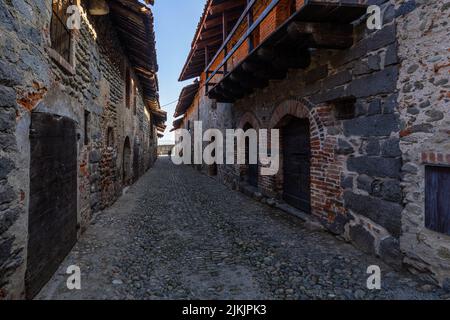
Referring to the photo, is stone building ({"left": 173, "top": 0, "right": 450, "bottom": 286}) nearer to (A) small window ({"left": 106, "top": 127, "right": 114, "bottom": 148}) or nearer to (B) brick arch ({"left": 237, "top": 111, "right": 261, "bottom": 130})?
(B) brick arch ({"left": 237, "top": 111, "right": 261, "bottom": 130})

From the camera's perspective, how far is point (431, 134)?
2.48 meters

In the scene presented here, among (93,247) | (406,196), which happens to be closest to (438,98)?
(406,196)

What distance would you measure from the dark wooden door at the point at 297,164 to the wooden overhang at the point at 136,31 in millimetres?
3579

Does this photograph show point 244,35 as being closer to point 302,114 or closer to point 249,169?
point 302,114

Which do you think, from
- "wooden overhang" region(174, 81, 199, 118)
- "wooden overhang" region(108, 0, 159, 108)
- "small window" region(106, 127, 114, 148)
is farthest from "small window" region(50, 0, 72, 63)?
"wooden overhang" region(174, 81, 199, 118)

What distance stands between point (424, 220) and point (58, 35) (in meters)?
4.80

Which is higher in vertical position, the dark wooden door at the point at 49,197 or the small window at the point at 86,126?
the small window at the point at 86,126

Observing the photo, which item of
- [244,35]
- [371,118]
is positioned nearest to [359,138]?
[371,118]

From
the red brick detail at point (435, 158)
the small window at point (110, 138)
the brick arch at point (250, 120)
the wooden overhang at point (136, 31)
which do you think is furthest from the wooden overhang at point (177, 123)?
the red brick detail at point (435, 158)

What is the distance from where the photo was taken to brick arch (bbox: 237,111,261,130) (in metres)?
6.67

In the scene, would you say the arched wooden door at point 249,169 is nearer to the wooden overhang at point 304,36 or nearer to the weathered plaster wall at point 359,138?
the wooden overhang at point 304,36

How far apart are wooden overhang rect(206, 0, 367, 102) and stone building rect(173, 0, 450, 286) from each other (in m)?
0.01

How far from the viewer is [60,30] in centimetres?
339

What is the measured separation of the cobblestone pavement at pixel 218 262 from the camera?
2414mm
